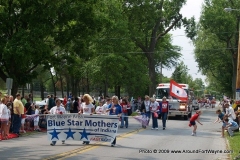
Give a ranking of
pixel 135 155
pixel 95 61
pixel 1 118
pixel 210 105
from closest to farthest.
Answer: pixel 135 155 < pixel 1 118 < pixel 95 61 < pixel 210 105

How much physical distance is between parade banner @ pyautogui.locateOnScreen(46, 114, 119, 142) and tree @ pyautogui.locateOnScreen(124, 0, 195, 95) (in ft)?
121

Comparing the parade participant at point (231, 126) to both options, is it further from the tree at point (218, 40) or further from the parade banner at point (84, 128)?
the tree at point (218, 40)

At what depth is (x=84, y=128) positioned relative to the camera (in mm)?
15734

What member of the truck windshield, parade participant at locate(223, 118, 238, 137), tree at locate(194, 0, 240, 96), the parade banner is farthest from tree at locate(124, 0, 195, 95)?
the parade banner

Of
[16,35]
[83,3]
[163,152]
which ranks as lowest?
[163,152]

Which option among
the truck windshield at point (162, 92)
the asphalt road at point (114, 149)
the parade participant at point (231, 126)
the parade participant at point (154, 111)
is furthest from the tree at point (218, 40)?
the asphalt road at point (114, 149)

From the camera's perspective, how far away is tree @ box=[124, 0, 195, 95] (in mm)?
52781

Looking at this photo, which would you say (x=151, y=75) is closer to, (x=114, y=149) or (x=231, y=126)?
(x=231, y=126)

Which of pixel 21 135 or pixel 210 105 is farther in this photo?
pixel 210 105

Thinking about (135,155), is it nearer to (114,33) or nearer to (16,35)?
(16,35)

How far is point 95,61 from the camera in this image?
42.7 m

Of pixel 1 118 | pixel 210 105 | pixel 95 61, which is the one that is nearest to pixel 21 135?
pixel 1 118

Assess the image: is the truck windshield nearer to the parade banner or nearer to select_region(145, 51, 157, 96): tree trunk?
select_region(145, 51, 157, 96): tree trunk

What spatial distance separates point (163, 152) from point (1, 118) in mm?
6987
